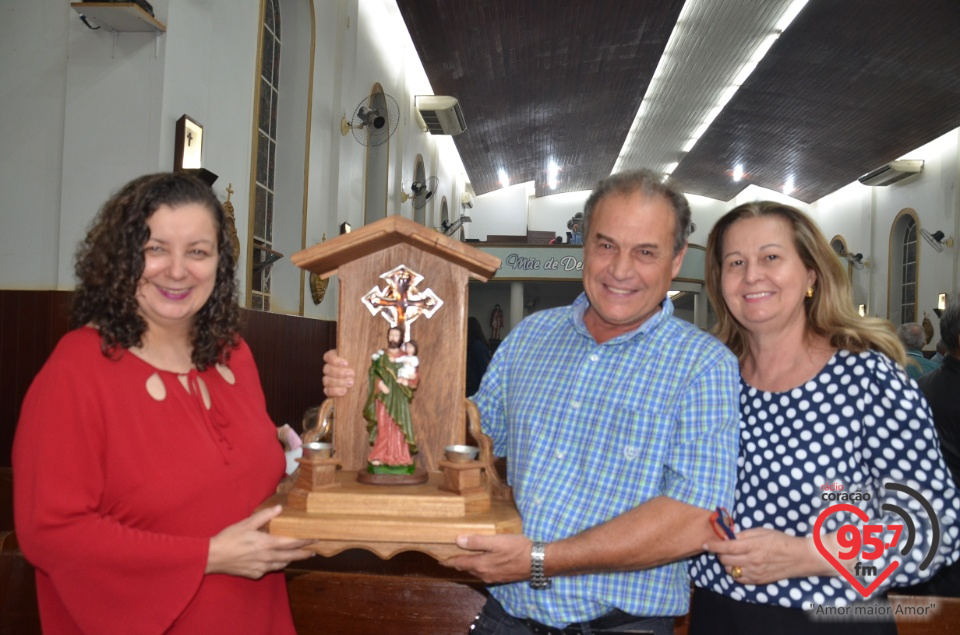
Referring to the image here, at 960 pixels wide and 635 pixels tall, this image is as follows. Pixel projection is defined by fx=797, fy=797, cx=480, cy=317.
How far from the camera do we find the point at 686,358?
5.46 ft

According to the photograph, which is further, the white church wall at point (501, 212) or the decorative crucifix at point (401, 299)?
the white church wall at point (501, 212)

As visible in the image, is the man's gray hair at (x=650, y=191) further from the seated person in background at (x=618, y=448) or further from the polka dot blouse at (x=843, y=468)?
the polka dot blouse at (x=843, y=468)

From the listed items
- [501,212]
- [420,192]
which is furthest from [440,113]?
[501,212]

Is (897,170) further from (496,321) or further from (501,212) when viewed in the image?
(501,212)

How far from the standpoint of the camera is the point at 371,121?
30.6 feet

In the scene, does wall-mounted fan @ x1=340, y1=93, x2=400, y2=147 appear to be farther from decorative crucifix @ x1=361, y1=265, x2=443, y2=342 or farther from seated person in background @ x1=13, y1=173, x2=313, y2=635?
seated person in background @ x1=13, y1=173, x2=313, y2=635

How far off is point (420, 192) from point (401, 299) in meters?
11.7

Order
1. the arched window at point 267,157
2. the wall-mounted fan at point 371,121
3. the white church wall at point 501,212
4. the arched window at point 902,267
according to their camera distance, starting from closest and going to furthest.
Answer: the arched window at point 267,157 → the wall-mounted fan at point 371,121 → the arched window at point 902,267 → the white church wall at point 501,212

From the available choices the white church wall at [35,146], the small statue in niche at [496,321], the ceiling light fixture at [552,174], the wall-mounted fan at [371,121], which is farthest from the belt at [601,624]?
the ceiling light fixture at [552,174]

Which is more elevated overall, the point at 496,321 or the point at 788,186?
the point at 788,186

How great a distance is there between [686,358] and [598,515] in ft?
1.23

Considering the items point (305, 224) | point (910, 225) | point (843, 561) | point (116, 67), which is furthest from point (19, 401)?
point (910, 225)

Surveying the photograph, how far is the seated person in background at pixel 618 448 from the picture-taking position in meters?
1.56

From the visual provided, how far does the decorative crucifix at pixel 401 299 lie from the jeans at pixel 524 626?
68 cm
